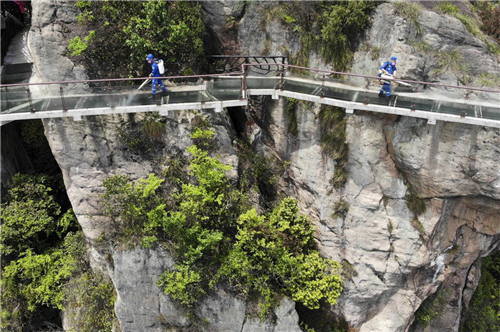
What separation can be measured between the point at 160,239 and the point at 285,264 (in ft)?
14.9

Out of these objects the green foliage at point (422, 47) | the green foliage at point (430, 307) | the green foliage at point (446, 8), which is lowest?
the green foliage at point (430, 307)

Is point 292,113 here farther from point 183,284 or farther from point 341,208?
point 183,284

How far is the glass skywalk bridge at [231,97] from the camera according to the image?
42.1ft

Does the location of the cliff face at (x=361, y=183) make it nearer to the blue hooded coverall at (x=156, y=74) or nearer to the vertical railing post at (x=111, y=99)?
the vertical railing post at (x=111, y=99)

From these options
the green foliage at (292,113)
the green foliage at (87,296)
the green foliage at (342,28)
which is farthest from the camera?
the green foliage at (292,113)

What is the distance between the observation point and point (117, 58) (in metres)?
14.4

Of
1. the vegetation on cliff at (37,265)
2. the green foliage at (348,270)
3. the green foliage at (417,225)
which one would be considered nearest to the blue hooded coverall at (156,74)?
the vegetation on cliff at (37,265)

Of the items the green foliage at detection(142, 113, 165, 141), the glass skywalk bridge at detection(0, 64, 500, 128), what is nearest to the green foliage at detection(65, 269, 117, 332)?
the green foliage at detection(142, 113, 165, 141)

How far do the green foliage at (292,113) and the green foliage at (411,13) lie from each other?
4.77 metres

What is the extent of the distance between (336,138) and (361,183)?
1965 mm

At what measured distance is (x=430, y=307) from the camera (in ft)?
56.9

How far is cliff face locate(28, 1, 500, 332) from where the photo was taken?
13.8 meters

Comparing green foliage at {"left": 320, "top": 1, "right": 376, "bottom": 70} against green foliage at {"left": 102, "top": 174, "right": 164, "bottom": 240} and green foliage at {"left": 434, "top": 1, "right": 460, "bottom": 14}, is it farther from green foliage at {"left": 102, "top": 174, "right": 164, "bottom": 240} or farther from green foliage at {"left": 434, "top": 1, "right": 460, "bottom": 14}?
green foliage at {"left": 102, "top": 174, "right": 164, "bottom": 240}

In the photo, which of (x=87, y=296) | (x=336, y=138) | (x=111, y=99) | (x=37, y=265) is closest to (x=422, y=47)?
(x=336, y=138)
